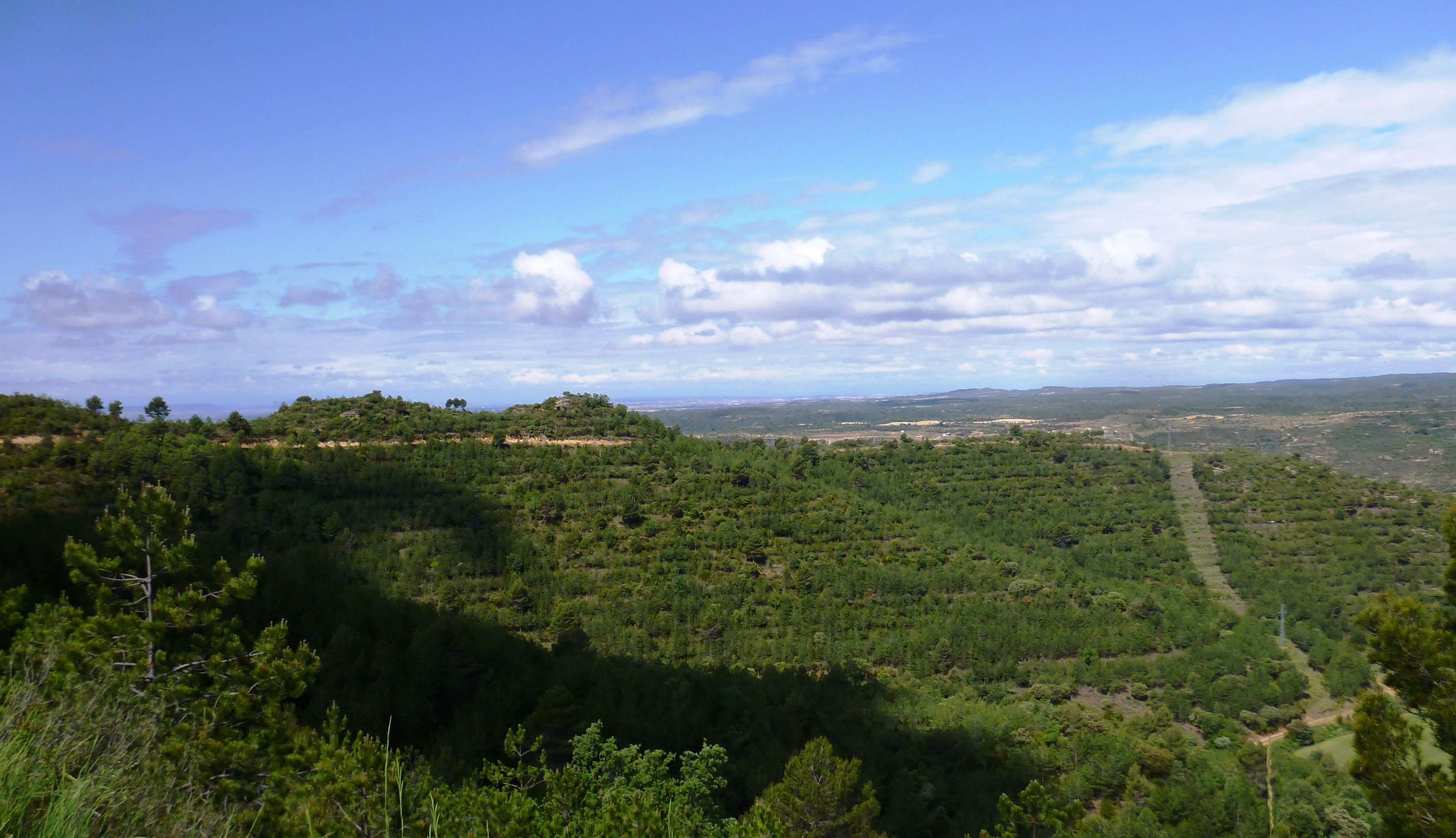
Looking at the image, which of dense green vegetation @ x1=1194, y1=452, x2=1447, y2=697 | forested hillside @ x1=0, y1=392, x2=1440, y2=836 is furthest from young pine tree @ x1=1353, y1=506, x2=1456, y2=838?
dense green vegetation @ x1=1194, y1=452, x2=1447, y2=697

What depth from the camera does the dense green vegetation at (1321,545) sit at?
4566 cm

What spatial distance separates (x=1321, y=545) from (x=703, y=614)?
4971cm

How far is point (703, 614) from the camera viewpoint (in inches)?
1473

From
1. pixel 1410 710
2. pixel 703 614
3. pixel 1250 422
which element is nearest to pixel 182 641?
pixel 1410 710

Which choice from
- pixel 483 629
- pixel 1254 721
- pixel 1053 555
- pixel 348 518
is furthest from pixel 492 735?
pixel 1053 555

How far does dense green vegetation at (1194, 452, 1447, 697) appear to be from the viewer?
4566 cm

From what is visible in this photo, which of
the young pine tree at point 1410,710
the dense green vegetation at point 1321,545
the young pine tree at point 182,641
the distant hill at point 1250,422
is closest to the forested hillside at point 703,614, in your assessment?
the young pine tree at point 182,641

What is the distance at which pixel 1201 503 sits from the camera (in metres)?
64.2

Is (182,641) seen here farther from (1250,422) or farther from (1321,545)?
(1250,422)

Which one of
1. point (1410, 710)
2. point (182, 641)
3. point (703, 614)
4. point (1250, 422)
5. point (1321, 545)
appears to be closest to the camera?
point (1410, 710)

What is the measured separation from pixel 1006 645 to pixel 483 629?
29880mm

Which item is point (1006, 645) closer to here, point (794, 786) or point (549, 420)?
point (794, 786)

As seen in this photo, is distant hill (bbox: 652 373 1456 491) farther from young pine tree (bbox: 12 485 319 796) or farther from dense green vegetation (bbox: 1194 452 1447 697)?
young pine tree (bbox: 12 485 319 796)

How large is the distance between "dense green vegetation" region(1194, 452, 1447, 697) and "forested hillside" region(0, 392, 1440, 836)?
0.99ft
